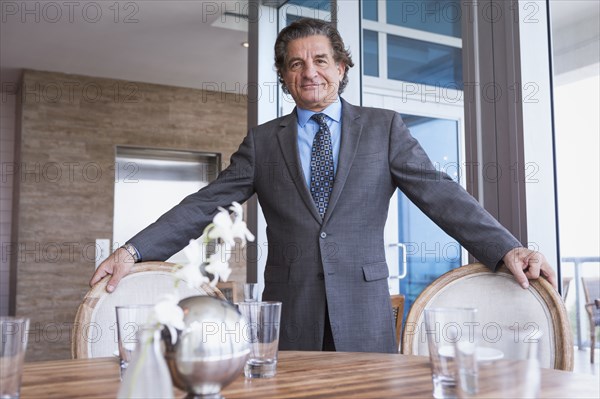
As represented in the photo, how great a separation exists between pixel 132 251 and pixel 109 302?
176 mm

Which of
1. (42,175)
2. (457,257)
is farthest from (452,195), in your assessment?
(42,175)

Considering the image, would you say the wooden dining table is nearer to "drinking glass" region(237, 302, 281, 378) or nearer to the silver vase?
"drinking glass" region(237, 302, 281, 378)

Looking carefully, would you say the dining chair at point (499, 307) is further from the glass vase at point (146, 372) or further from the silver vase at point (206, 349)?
the glass vase at point (146, 372)

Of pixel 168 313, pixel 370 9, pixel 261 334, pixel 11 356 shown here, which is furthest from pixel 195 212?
pixel 370 9

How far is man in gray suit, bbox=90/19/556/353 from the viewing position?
5.87 feet

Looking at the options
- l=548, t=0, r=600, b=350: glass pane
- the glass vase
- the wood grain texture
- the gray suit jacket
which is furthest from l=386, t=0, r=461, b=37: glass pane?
the wood grain texture

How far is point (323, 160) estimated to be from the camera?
1.92 meters

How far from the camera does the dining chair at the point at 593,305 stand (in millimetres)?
1743

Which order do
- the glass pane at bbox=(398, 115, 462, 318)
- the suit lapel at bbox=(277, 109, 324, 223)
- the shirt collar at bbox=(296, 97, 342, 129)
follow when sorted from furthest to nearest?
the glass pane at bbox=(398, 115, 462, 318) < the shirt collar at bbox=(296, 97, 342, 129) < the suit lapel at bbox=(277, 109, 324, 223)

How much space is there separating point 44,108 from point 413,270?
4.02m

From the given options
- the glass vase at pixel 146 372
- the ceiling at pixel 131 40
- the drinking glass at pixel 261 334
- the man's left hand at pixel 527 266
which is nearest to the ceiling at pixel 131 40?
the ceiling at pixel 131 40

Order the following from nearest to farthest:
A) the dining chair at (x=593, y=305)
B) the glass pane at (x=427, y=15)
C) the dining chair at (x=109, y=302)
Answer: the dining chair at (x=109, y=302) < the dining chair at (x=593, y=305) < the glass pane at (x=427, y=15)

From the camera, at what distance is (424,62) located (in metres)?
2.90

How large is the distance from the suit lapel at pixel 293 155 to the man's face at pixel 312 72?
0.25 ft
